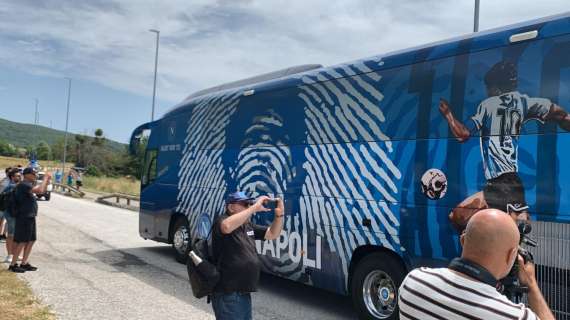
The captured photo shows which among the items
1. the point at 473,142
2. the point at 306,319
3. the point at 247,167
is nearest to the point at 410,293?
the point at 473,142

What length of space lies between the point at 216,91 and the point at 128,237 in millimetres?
6083

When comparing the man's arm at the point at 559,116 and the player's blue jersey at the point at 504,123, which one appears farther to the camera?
the player's blue jersey at the point at 504,123

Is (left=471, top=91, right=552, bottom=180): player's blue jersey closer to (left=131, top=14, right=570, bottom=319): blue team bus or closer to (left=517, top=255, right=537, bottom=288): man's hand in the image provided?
(left=131, top=14, right=570, bottom=319): blue team bus

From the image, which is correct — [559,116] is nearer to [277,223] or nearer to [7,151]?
[277,223]

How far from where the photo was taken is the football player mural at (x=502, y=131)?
4879mm

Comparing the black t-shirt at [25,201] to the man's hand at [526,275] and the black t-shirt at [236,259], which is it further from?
the man's hand at [526,275]

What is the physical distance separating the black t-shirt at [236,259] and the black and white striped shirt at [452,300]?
221 cm

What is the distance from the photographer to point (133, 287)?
26.3ft

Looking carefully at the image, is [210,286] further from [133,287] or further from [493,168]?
[133,287]

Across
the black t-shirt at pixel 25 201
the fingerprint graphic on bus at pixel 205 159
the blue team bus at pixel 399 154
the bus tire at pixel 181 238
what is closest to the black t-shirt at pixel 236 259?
the blue team bus at pixel 399 154

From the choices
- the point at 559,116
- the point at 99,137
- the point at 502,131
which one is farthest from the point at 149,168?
the point at 99,137

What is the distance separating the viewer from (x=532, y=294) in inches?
74.7

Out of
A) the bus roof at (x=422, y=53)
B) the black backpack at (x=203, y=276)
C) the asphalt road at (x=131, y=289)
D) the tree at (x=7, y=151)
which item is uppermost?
the tree at (x=7, y=151)

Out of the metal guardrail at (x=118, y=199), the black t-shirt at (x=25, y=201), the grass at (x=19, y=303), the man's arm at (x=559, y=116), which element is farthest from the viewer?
the metal guardrail at (x=118, y=199)
